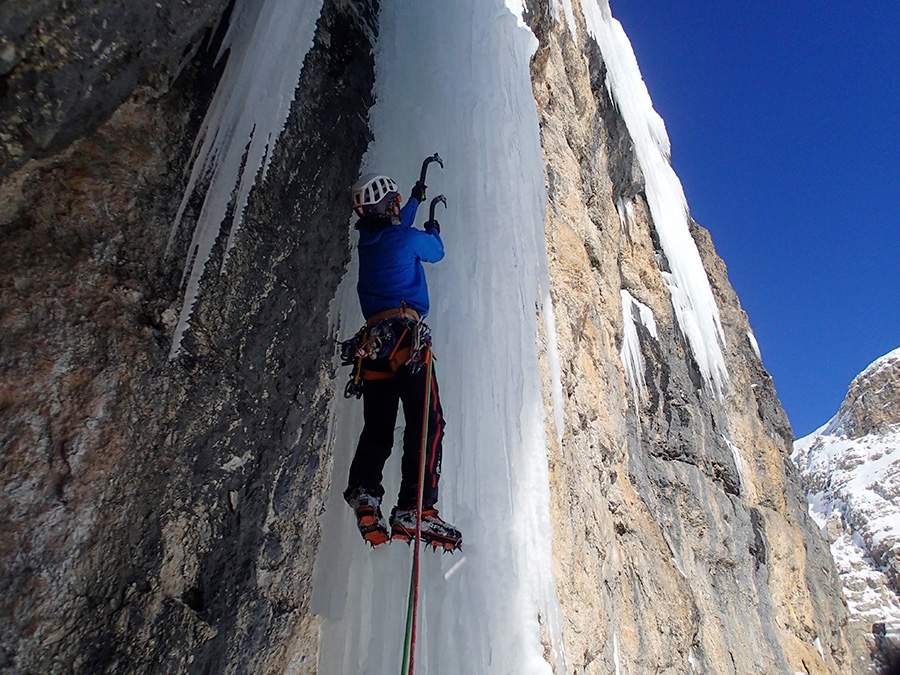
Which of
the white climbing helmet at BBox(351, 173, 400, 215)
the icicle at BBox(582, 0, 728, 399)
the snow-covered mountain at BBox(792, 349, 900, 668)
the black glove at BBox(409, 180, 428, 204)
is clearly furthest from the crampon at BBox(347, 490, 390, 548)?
the snow-covered mountain at BBox(792, 349, 900, 668)

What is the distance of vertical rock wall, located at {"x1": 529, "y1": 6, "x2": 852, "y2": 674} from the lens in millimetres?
3760

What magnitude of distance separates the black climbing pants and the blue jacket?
12.4 inches

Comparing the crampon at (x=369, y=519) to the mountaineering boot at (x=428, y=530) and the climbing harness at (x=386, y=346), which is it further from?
the climbing harness at (x=386, y=346)

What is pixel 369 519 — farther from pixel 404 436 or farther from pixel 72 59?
pixel 72 59

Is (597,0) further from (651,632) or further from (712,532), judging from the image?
(651,632)

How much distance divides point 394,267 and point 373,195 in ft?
1.11

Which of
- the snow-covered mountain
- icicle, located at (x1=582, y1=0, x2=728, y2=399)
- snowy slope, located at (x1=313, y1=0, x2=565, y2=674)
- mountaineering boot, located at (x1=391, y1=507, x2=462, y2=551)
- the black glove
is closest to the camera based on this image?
mountaineering boot, located at (x1=391, y1=507, x2=462, y2=551)

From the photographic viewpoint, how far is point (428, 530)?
2049 mm

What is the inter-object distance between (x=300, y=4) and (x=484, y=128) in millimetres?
1075

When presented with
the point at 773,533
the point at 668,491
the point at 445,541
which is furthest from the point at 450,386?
the point at 773,533

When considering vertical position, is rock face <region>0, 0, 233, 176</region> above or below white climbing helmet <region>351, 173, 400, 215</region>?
below

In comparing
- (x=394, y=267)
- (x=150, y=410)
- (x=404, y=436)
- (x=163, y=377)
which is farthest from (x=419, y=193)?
(x=150, y=410)

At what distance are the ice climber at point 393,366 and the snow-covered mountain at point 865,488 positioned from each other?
43769 millimetres

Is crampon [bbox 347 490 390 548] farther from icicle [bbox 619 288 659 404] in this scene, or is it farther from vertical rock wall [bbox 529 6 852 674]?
icicle [bbox 619 288 659 404]
